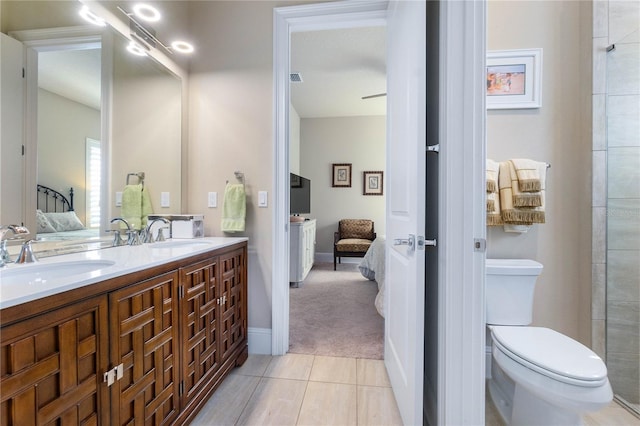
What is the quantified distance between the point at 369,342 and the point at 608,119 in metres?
2.10

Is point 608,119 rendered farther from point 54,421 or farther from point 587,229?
point 54,421

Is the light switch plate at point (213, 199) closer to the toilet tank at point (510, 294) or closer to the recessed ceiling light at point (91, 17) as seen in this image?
the recessed ceiling light at point (91, 17)

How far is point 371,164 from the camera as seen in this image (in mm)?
5367

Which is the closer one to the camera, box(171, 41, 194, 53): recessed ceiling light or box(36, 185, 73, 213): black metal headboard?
box(36, 185, 73, 213): black metal headboard

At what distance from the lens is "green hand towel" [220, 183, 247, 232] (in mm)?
1927

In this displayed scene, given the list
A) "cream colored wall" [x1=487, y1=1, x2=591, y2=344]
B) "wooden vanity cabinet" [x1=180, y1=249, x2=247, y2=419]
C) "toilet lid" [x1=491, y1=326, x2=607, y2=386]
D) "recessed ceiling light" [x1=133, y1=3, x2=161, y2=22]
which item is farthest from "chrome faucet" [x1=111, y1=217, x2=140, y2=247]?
"cream colored wall" [x1=487, y1=1, x2=591, y2=344]

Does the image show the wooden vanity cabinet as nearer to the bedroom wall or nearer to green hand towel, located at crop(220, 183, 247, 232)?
green hand towel, located at crop(220, 183, 247, 232)

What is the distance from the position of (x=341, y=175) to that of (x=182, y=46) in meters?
3.75

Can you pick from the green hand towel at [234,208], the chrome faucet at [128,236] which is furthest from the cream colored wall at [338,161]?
the chrome faucet at [128,236]

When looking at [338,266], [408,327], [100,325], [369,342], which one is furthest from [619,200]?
[338,266]

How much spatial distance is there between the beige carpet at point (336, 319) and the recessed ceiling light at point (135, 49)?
7.31 ft

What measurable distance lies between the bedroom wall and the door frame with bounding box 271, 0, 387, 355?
3.37 ft

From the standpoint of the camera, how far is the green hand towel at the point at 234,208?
193cm

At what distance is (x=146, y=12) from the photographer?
1.74 metres
